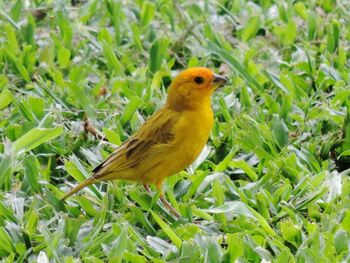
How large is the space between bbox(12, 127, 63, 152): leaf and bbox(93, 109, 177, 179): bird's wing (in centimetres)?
36

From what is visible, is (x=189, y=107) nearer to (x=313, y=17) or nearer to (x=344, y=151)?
(x=344, y=151)

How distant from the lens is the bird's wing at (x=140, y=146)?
4.88 m

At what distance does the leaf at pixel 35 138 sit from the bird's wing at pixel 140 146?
0.36 m

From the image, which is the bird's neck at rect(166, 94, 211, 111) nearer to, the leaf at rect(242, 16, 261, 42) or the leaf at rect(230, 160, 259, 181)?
the leaf at rect(230, 160, 259, 181)

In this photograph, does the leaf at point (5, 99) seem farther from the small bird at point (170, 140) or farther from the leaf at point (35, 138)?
the small bird at point (170, 140)

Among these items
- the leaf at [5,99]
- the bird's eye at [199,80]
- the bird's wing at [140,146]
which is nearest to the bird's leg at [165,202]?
the bird's wing at [140,146]

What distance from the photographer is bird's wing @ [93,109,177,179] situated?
16.0ft

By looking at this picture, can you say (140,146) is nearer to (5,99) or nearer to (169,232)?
(169,232)

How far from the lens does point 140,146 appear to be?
495 cm

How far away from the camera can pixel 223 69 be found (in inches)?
254

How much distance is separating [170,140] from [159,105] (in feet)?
3.31

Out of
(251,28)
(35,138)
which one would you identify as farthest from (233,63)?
(35,138)

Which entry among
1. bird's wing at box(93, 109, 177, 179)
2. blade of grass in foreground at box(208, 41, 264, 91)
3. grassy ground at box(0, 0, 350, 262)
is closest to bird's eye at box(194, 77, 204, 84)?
bird's wing at box(93, 109, 177, 179)

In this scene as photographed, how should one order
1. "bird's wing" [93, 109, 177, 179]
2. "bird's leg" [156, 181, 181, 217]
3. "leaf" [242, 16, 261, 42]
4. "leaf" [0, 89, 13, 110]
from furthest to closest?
"leaf" [242, 16, 261, 42] → "leaf" [0, 89, 13, 110] → "bird's wing" [93, 109, 177, 179] → "bird's leg" [156, 181, 181, 217]
